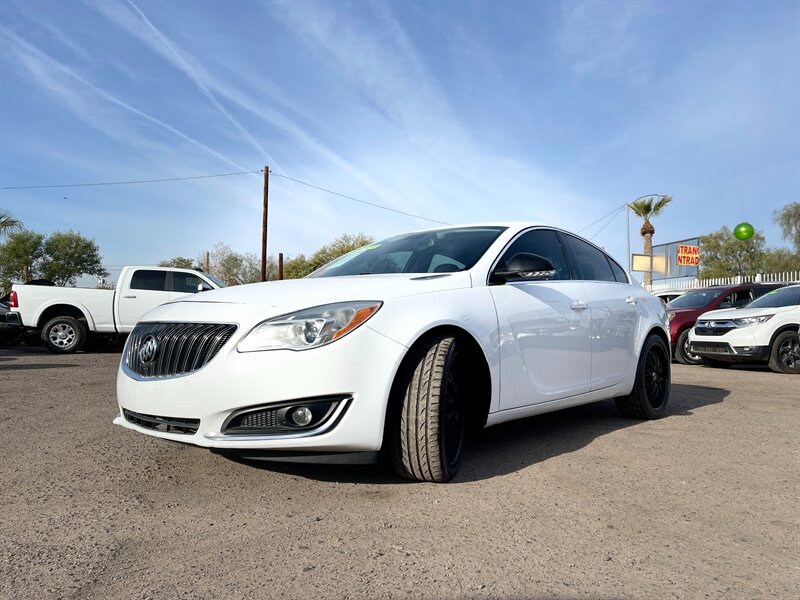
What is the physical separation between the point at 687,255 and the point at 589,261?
2959cm

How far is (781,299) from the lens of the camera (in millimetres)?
9898

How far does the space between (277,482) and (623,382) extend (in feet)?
9.50

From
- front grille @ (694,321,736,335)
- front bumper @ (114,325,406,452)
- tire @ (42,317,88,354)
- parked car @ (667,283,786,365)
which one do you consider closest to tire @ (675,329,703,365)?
parked car @ (667,283,786,365)

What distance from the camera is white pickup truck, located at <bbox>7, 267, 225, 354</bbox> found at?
39.4ft

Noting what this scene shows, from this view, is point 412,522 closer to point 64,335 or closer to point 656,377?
point 656,377

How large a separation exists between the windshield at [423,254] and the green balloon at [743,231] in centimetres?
2421

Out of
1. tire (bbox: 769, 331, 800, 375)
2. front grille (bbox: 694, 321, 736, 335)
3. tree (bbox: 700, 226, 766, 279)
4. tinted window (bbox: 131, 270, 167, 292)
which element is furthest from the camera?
tree (bbox: 700, 226, 766, 279)

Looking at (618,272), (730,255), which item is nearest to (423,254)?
(618,272)

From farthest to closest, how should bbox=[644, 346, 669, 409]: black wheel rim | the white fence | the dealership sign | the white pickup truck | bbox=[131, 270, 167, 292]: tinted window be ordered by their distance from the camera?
the dealership sign, the white fence, bbox=[131, 270, 167, 292]: tinted window, the white pickup truck, bbox=[644, 346, 669, 409]: black wheel rim

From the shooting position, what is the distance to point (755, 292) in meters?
12.4

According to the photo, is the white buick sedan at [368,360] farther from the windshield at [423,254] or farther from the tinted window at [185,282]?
the tinted window at [185,282]

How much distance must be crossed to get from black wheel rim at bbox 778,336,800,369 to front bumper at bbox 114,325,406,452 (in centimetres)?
890

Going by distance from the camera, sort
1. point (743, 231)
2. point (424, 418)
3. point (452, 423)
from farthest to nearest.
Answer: point (743, 231), point (452, 423), point (424, 418)

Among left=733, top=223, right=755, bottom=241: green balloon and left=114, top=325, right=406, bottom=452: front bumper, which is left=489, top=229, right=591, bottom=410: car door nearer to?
left=114, top=325, right=406, bottom=452: front bumper
